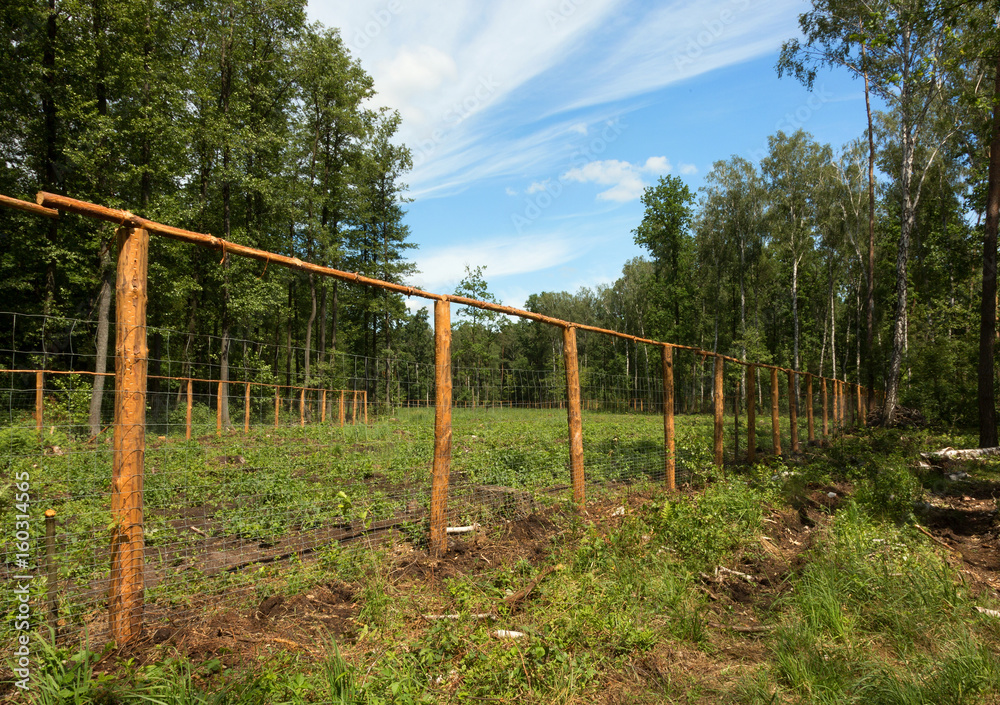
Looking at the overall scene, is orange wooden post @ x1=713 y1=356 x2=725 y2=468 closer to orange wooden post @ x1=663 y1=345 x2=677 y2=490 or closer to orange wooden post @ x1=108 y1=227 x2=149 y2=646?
orange wooden post @ x1=663 y1=345 x2=677 y2=490

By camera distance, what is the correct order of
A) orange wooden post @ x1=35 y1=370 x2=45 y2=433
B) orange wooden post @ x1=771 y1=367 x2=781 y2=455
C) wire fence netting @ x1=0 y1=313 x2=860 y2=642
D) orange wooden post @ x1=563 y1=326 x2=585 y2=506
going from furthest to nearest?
1. orange wooden post @ x1=771 y1=367 x2=781 y2=455
2. orange wooden post @ x1=563 y1=326 x2=585 y2=506
3. orange wooden post @ x1=35 y1=370 x2=45 y2=433
4. wire fence netting @ x1=0 y1=313 x2=860 y2=642

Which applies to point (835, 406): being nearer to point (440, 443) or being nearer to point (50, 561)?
point (440, 443)

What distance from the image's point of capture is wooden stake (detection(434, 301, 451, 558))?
3.96m

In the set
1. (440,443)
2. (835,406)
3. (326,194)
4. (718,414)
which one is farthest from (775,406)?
(326,194)

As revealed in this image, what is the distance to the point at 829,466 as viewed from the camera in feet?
29.5

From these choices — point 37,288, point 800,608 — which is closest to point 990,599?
point 800,608

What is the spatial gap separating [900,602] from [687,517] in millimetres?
1650

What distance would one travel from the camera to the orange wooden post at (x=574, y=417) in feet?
17.2

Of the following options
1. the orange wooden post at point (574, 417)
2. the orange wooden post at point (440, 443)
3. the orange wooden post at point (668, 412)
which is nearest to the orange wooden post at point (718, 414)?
the orange wooden post at point (668, 412)

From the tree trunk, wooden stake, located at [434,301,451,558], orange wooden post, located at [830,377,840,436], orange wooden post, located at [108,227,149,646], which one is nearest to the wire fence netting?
orange wooden post, located at [108,227,149,646]

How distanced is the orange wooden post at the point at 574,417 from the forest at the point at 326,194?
82 cm

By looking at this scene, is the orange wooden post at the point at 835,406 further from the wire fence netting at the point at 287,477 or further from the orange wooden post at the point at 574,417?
the orange wooden post at the point at 574,417

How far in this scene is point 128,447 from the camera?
97.6 inches

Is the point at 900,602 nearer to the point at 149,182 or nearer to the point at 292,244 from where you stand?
the point at 149,182
